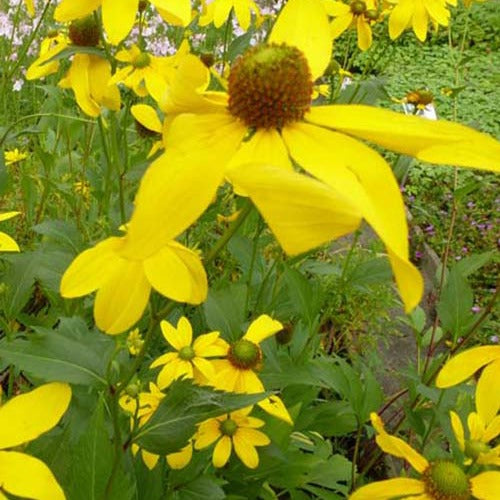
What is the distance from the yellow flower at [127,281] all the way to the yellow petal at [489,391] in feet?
1.52

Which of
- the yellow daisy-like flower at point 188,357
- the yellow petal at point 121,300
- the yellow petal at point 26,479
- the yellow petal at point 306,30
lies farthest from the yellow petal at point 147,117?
the yellow petal at point 26,479

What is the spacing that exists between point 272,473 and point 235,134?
85cm

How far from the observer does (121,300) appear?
0.67 metres

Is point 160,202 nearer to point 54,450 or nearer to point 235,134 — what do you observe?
point 235,134

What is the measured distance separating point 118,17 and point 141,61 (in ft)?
1.49

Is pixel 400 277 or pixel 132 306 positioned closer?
pixel 400 277

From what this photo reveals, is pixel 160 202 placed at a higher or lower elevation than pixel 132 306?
higher

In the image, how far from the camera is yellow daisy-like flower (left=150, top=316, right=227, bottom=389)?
1.06 meters

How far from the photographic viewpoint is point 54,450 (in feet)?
2.82

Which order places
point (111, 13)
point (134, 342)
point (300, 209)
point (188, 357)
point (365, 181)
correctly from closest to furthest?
point (300, 209) → point (365, 181) → point (111, 13) → point (188, 357) → point (134, 342)

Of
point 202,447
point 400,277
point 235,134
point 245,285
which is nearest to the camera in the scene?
point 400,277

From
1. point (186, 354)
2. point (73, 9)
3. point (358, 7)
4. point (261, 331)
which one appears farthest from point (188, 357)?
point (358, 7)

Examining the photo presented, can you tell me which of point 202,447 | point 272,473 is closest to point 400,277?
point 202,447

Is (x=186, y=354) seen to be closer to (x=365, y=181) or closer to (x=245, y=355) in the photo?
(x=245, y=355)
